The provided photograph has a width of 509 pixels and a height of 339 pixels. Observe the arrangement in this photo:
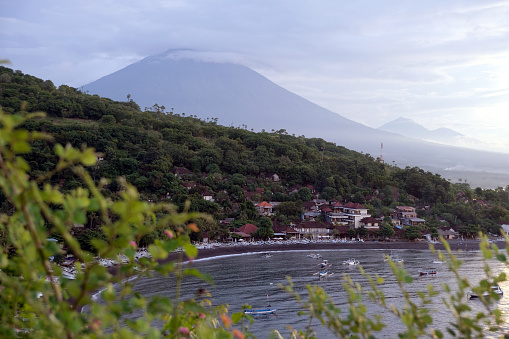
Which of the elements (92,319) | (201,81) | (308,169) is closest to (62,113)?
(308,169)

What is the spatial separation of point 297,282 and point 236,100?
98.7 metres

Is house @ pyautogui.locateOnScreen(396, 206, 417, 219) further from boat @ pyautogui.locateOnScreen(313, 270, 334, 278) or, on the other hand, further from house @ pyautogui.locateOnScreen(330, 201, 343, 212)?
boat @ pyautogui.locateOnScreen(313, 270, 334, 278)

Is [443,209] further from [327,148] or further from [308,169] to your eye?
[327,148]

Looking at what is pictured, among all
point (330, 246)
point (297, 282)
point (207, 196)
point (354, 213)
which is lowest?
point (330, 246)

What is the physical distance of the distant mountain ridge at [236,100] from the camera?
10638 centimetres

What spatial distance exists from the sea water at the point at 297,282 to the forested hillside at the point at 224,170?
199 inches

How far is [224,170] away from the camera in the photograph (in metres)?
31.0

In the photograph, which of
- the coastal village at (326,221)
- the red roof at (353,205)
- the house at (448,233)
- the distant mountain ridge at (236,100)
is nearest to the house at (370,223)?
the coastal village at (326,221)

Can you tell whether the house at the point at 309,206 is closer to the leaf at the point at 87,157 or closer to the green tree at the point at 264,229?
the green tree at the point at 264,229

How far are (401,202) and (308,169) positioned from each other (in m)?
6.70

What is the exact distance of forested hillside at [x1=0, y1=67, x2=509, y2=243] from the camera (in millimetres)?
25906

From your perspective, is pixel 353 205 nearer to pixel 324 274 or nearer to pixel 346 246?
pixel 346 246

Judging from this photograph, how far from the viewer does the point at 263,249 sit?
23.0 metres

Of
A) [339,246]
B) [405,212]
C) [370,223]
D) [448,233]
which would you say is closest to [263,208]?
[339,246]
